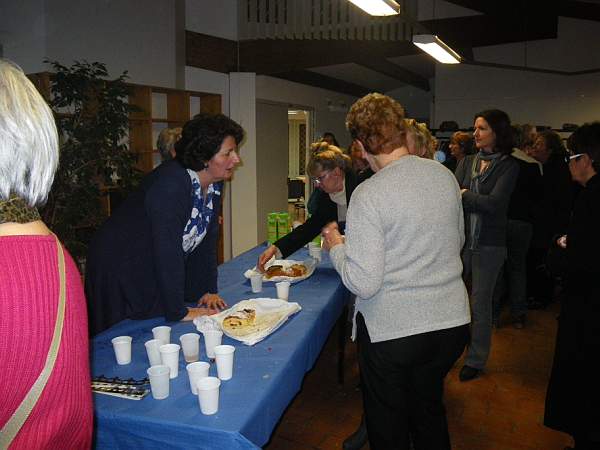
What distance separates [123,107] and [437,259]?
3.36 metres

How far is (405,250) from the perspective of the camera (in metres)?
1.52

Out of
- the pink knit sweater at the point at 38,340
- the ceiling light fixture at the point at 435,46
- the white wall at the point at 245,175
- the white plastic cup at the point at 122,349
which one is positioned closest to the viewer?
the pink knit sweater at the point at 38,340

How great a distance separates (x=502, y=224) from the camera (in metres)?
2.87

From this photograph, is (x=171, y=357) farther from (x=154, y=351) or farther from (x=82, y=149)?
(x=82, y=149)

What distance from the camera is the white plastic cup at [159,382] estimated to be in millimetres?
1289

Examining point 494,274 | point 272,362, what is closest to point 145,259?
point 272,362

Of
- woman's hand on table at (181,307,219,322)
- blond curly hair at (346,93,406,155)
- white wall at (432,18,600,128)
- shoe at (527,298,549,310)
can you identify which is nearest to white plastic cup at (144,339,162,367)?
woman's hand on table at (181,307,219,322)

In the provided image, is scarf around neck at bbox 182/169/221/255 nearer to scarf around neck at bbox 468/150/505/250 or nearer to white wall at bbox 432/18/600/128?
scarf around neck at bbox 468/150/505/250

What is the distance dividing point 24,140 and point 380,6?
306cm

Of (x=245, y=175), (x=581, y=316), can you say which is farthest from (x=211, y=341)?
(x=245, y=175)

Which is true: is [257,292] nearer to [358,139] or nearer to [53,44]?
[358,139]

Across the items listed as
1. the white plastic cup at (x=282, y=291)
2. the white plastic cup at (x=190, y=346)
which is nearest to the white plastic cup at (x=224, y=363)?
the white plastic cup at (x=190, y=346)

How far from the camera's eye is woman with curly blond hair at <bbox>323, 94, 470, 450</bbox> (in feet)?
4.90

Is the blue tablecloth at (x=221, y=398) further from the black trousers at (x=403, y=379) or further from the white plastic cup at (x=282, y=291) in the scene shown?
the black trousers at (x=403, y=379)
